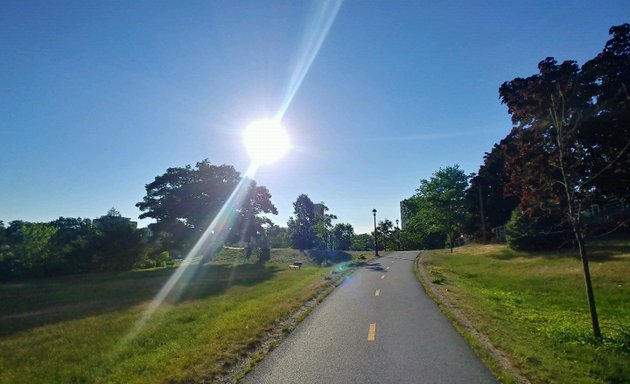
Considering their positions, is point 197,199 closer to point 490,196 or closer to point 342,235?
point 490,196

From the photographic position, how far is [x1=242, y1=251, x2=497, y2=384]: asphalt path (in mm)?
6801

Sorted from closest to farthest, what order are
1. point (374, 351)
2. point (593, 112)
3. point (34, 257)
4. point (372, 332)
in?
point (374, 351) → point (372, 332) → point (593, 112) → point (34, 257)

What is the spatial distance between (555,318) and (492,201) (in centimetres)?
4884

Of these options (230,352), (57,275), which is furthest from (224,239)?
(230,352)

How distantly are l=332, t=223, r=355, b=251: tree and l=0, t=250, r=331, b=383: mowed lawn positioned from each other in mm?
81451

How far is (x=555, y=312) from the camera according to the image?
552 inches

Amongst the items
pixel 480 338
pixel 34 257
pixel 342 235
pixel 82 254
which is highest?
pixel 342 235

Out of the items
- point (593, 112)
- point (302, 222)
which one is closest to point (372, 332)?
point (593, 112)

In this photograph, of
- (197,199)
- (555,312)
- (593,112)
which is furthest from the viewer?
(197,199)

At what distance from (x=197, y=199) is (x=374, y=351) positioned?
44.9 metres

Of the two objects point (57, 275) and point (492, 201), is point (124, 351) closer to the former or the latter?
point (57, 275)

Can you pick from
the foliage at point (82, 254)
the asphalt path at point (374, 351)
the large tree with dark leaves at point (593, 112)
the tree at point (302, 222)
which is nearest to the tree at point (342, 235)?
the tree at point (302, 222)

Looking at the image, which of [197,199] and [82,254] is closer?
[82,254]

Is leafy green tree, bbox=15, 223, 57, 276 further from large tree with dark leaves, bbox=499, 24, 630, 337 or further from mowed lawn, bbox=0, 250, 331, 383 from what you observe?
large tree with dark leaves, bbox=499, 24, 630, 337
